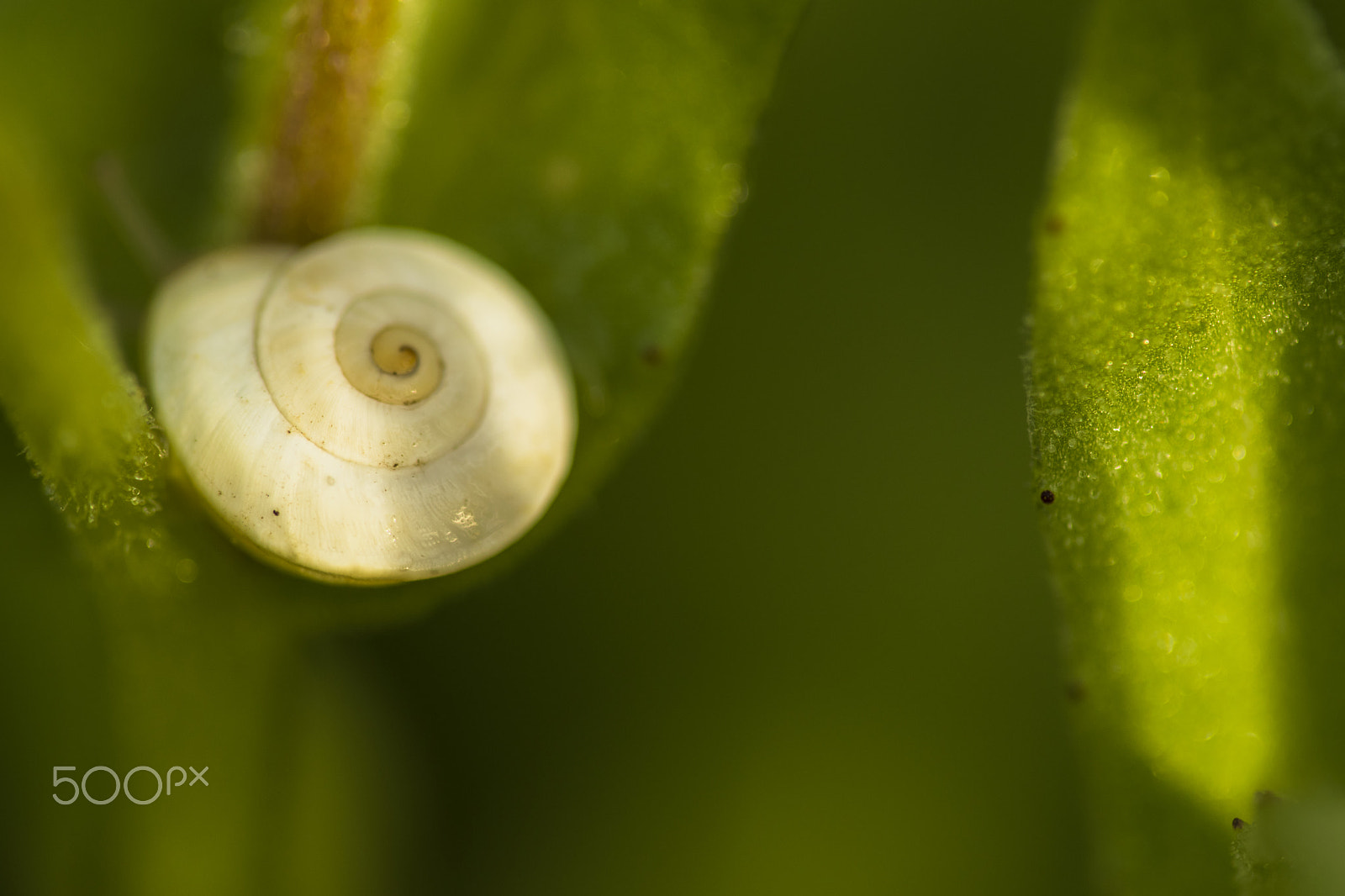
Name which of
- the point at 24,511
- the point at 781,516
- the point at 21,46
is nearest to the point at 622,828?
the point at 781,516

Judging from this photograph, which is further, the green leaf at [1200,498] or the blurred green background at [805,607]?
the blurred green background at [805,607]

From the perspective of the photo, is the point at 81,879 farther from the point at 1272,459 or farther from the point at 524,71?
the point at 1272,459

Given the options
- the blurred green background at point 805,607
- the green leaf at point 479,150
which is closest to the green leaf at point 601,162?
the green leaf at point 479,150

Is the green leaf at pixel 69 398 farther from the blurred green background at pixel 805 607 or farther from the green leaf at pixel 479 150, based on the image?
the blurred green background at pixel 805 607

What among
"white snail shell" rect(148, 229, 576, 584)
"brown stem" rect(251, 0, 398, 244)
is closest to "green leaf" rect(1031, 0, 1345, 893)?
"white snail shell" rect(148, 229, 576, 584)

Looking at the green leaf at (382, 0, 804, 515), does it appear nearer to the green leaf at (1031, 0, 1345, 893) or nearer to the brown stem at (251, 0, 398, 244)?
the brown stem at (251, 0, 398, 244)

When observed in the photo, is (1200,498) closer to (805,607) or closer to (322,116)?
(805,607)
